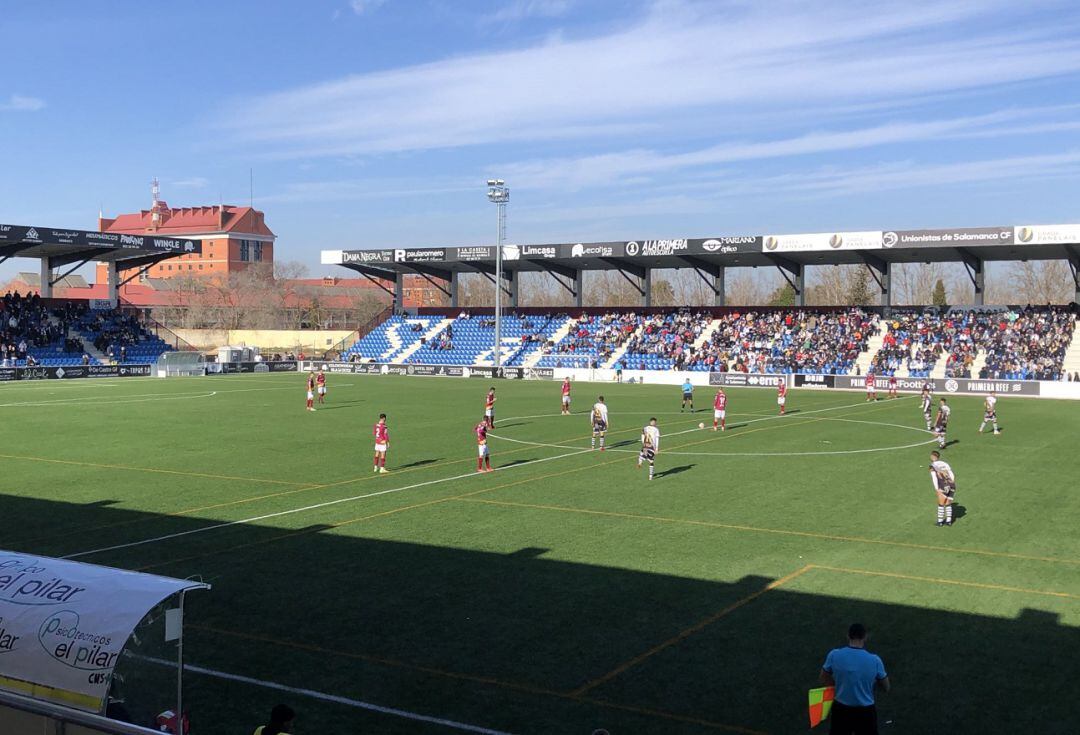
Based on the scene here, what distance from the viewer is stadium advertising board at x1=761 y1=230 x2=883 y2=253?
64188 millimetres

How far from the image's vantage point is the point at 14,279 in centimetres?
17850

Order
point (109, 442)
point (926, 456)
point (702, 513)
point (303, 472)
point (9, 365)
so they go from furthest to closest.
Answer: point (9, 365) < point (109, 442) < point (926, 456) < point (303, 472) < point (702, 513)

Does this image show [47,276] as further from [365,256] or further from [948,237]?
[948,237]

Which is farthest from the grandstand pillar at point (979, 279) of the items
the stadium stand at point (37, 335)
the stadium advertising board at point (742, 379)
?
the stadium stand at point (37, 335)

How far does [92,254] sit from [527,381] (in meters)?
35.1

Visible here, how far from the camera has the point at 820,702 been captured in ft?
28.4

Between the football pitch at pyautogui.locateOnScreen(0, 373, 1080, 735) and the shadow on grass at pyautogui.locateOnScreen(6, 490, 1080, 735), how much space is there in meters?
0.05

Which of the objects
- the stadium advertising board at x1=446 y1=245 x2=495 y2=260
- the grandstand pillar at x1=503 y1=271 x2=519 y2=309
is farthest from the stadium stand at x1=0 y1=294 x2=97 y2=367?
the grandstand pillar at x1=503 y1=271 x2=519 y2=309

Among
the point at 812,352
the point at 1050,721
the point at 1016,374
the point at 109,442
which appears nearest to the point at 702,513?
the point at 1050,721

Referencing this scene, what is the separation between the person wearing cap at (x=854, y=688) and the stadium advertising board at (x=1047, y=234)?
5662 centimetres

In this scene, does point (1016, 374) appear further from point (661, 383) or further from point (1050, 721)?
point (1050, 721)

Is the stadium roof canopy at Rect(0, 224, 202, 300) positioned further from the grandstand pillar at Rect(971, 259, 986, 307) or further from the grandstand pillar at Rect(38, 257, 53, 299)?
the grandstand pillar at Rect(971, 259, 986, 307)

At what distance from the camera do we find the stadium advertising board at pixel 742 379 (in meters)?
63.8

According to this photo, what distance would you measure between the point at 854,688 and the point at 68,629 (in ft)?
21.3
